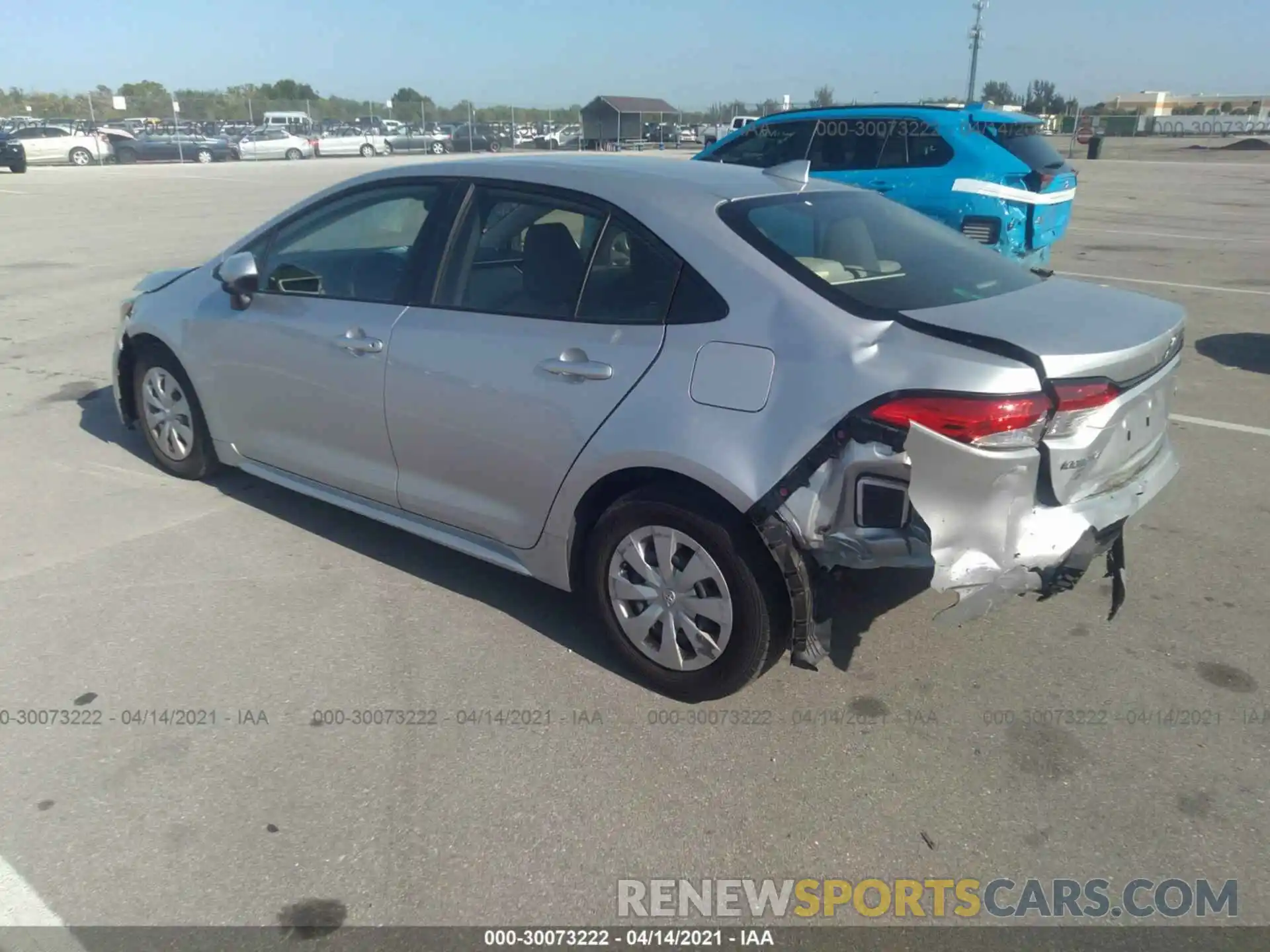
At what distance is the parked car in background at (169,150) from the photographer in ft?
129

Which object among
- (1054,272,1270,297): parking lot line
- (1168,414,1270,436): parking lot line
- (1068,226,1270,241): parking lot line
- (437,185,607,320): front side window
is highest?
(437,185,607,320): front side window

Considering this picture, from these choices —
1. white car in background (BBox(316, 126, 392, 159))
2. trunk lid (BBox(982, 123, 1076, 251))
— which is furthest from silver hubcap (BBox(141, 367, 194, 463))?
white car in background (BBox(316, 126, 392, 159))

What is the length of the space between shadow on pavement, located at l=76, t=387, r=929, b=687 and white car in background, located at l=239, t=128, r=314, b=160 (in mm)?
41848

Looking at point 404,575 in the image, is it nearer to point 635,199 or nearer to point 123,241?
point 635,199

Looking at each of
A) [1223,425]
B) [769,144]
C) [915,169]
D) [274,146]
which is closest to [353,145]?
[274,146]

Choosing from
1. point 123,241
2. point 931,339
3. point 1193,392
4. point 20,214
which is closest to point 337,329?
point 931,339

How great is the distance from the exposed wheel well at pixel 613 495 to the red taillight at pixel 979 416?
0.58 meters

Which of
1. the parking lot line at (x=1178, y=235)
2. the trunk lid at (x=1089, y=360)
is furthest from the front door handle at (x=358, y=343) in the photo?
the parking lot line at (x=1178, y=235)

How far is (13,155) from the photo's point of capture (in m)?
28.9

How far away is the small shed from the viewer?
5069 cm

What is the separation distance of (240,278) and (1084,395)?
3.42 meters

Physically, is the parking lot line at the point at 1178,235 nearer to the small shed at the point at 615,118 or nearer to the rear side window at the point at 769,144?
the rear side window at the point at 769,144

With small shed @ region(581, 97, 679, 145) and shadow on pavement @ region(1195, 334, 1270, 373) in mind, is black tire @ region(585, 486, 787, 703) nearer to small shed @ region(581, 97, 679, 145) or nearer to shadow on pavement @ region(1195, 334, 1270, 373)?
shadow on pavement @ region(1195, 334, 1270, 373)

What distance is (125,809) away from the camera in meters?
2.90
